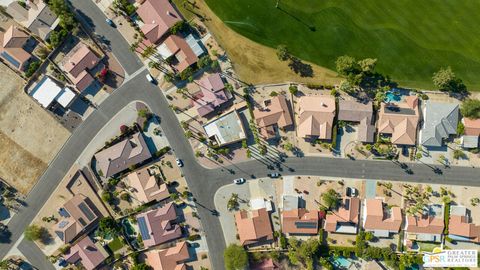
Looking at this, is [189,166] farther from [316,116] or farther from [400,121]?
[400,121]

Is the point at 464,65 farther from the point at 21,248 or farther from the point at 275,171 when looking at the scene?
the point at 21,248

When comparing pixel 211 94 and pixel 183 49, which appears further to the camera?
pixel 211 94

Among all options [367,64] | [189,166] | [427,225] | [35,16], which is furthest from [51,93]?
[427,225]

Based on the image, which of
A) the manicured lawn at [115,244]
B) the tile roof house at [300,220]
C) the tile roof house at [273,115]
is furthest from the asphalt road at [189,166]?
the manicured lawn at [115,244]

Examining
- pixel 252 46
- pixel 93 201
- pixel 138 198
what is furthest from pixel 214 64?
pixel 93 201

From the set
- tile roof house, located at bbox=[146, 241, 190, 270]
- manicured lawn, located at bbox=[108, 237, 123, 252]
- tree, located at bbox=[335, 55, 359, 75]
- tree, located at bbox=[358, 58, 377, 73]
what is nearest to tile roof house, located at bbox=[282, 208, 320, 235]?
tile roof house, located at bbox=[146, 241, 190, 270]

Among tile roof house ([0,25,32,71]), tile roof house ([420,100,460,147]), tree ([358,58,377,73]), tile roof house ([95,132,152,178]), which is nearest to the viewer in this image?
tree ([358,58,377,73])

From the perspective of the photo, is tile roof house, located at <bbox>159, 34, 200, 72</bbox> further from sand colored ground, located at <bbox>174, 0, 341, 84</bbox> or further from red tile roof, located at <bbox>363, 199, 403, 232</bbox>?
red tile roof, located at <bbox>363, 199, 403, 232</bbox>
